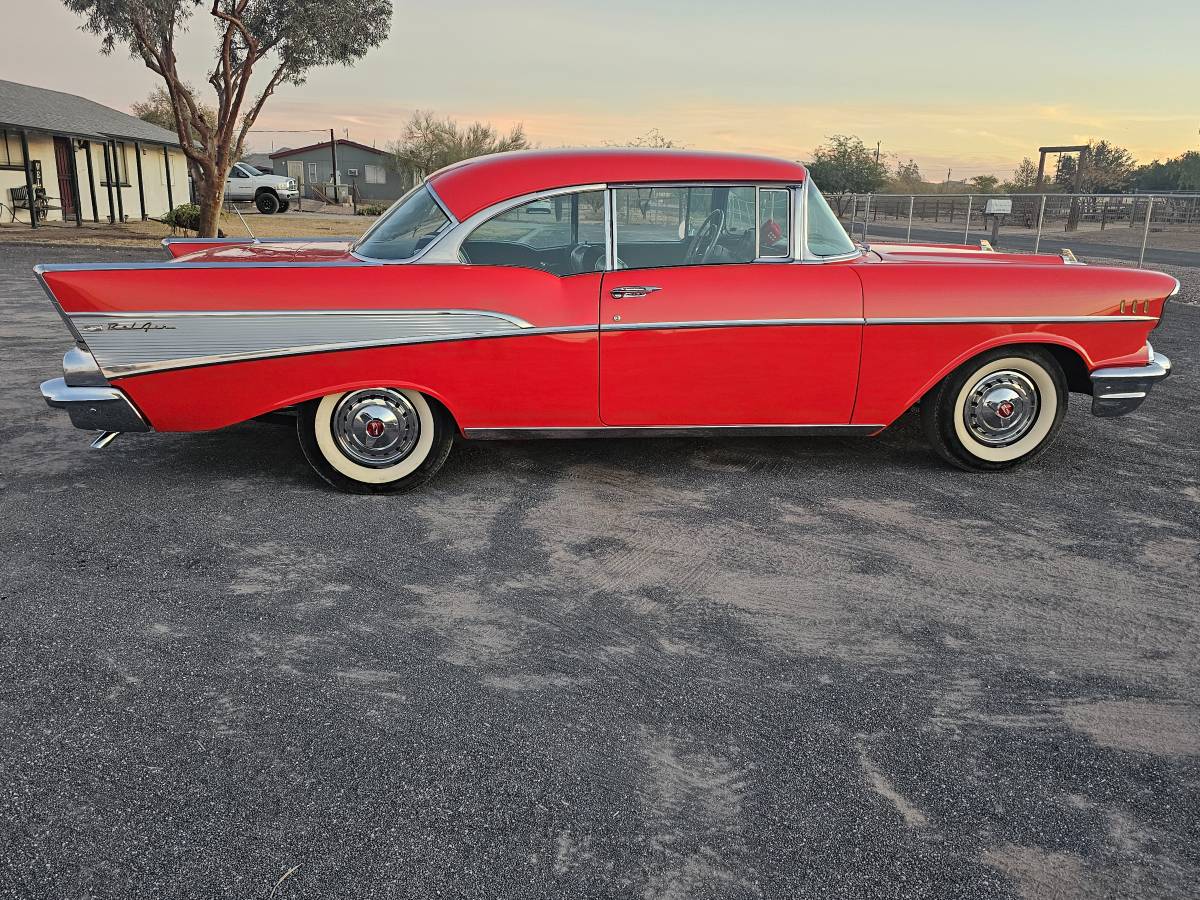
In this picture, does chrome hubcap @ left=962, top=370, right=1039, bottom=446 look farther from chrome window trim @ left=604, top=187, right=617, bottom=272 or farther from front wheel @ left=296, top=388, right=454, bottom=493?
front wheel @ left=296, top=388, right=454, bottom=493

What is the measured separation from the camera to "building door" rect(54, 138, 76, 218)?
29.9 meters

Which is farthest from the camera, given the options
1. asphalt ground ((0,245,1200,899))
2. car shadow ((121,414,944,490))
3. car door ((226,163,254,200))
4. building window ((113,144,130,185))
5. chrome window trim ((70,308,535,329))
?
car door ((226,163,254,200))

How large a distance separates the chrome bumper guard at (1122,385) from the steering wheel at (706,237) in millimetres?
2175

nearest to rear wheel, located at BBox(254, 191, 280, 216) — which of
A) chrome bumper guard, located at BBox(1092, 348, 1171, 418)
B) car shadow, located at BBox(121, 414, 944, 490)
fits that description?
car shadow, located at BBox(121, 414, 944, 490)

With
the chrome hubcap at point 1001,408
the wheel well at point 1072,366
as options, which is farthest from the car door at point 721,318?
the wheel well at point 1072,366

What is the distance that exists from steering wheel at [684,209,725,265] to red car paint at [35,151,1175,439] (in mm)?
166

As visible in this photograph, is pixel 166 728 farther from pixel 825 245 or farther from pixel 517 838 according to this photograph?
pixel 825 245

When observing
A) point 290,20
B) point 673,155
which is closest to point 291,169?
point 290,20

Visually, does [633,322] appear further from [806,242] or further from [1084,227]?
[1084,227]

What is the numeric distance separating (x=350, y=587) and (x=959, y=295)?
3.33 m

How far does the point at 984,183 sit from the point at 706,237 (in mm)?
73353

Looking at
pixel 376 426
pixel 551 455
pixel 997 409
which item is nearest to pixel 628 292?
pixel 551 455

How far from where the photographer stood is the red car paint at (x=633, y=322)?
15.0 feet

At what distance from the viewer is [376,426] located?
478cm
